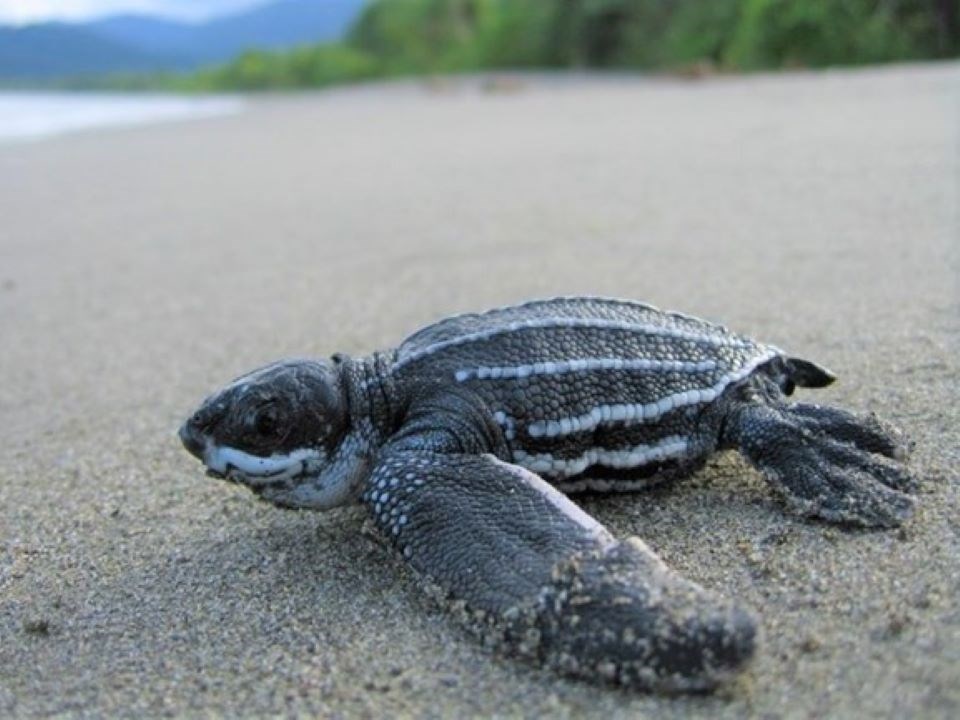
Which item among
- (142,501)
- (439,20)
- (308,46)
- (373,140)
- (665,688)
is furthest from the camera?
(308,46)

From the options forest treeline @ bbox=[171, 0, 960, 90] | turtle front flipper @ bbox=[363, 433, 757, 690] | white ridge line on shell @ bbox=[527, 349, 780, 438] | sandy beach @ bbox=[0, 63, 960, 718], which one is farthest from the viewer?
forest treeline @ bbox=[171, 0, 960, 90]

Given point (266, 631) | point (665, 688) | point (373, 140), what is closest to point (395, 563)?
point (266, 631)

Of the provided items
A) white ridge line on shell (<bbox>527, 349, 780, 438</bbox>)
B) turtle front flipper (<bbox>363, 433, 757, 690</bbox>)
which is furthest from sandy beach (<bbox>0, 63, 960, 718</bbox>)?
white ridge line on shell (<bbox>527, 349, 780, 438</bbox>)

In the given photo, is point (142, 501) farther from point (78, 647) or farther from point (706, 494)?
point (706, 494)

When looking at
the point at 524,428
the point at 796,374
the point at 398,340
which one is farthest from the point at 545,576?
the point at 398,340

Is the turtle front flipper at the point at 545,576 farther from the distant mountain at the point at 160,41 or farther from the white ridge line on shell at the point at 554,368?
→ the distant mountain at the point at 160,41

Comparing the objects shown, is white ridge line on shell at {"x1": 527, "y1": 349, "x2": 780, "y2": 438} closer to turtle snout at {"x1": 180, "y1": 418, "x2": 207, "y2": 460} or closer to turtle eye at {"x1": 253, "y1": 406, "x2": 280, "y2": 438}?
turtle eye at {"x1": 253, "y1": 406, "x2": 280, "y2": 438}

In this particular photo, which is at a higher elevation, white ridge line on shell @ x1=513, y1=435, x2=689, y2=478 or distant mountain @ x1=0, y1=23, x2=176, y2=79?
white ridge line on shell @ x1=513, y1=435, x2=689, y2=478
